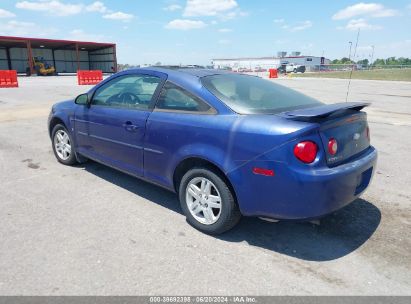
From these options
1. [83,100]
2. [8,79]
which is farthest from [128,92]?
[8,79]

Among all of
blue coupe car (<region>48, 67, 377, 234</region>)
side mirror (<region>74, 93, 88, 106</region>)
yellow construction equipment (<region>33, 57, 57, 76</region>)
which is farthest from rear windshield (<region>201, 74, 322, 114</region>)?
yellow construction equipment (<region>33, 57, 57, 76</region>)

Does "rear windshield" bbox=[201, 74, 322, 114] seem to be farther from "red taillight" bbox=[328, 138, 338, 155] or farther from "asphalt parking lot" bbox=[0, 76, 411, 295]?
"asphalt parking lot" bbox=[0, 76, 411, 295]

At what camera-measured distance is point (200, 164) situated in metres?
3.27

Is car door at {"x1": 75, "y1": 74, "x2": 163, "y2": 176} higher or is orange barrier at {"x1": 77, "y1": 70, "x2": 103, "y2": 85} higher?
car door at {"x1": 75, "y1": 74, "x2": 163, "y2": 176}

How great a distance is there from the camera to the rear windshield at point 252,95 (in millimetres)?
3130

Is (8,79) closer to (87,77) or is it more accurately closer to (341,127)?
(87,77)

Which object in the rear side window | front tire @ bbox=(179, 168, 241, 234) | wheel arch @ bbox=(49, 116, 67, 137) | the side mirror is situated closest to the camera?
front tire @ bbox=(179, 168, 241, 234)

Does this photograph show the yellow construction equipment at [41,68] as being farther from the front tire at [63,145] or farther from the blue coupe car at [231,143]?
the blue coupe car at [231,143]

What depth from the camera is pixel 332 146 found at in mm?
2812

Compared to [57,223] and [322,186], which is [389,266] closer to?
[322,186]

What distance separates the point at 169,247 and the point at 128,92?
1996 mm

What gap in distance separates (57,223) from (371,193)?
3730 millimetres

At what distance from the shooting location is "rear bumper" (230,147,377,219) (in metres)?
2.65

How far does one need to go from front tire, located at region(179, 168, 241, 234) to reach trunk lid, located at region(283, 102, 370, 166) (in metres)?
0.89
